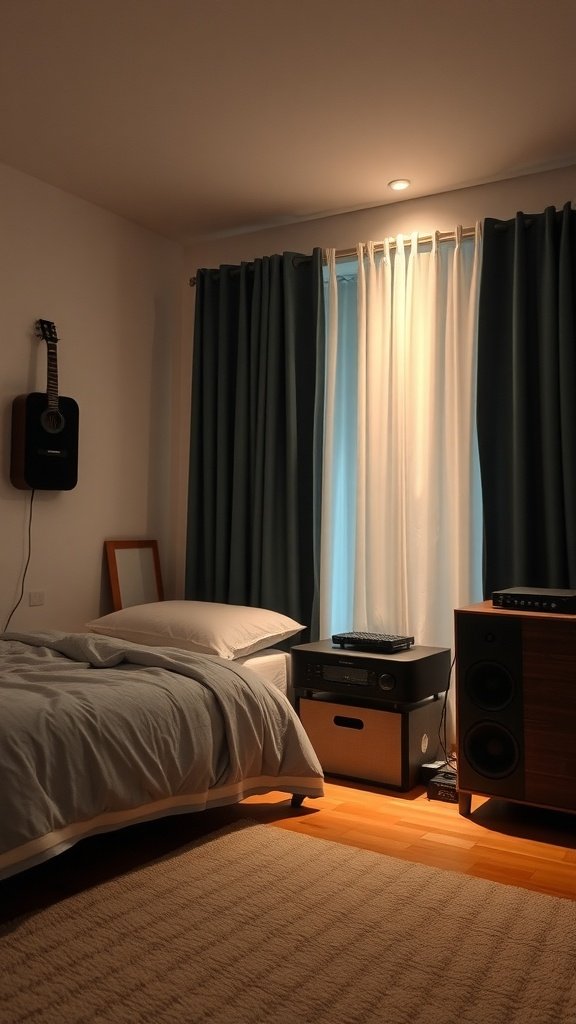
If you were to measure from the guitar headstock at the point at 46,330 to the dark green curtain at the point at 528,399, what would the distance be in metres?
1.96

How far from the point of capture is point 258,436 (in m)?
4.27

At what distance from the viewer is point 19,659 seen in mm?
2912

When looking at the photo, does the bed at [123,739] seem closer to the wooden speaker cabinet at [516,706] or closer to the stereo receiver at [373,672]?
the stereo receiver at [373,672]

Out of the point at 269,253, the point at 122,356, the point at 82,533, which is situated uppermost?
the point at 269,253

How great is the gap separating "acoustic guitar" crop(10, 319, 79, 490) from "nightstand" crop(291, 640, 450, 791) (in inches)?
54.8

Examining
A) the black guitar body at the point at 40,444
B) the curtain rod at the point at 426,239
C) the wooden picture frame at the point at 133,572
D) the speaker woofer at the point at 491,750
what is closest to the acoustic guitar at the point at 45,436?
the black guitar body at the point at 40,444

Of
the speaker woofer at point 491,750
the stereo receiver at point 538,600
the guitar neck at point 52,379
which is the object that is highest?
the guitar neck at point 52,379

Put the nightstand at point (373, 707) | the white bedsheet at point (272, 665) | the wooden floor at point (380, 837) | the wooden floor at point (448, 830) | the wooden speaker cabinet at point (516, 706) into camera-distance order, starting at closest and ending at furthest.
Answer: the wooden floor at point (380, 837) < the wooden floor at point (448, 830) < the wooden speaker cabinet at point (516, 706) < the nightstand at point (373, 707) < the white bedsheet at point (272, 665)

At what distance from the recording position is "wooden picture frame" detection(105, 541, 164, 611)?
4.26m

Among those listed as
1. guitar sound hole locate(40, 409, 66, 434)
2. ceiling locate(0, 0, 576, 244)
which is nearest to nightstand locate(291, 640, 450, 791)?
guitar sound hole locate(40, 409, 66, 434)

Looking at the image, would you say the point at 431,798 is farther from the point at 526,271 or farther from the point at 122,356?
the point at 122,356

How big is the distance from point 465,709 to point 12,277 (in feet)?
8.88

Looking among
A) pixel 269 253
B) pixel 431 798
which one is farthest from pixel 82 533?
pixel 431 798

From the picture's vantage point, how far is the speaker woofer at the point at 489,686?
293 centimetres
